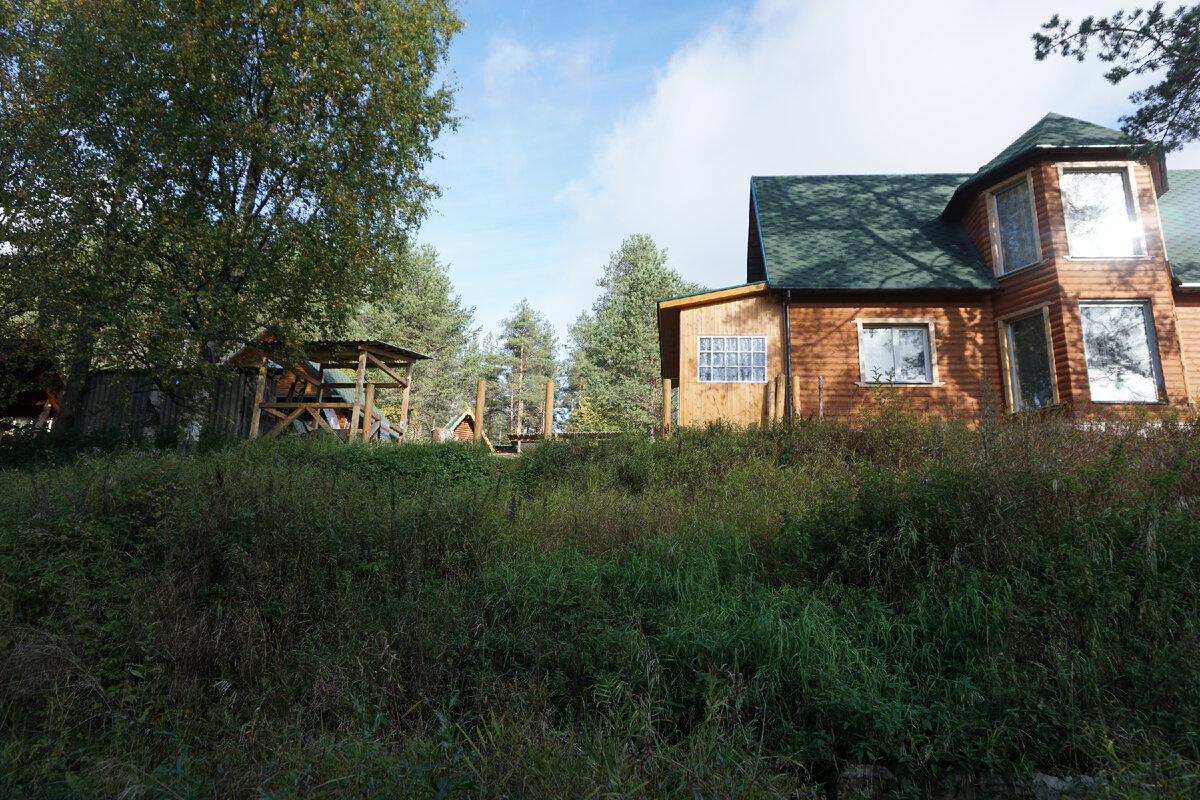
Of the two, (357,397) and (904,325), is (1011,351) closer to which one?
(904,325)

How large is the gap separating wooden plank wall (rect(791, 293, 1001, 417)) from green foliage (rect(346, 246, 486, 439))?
2421 cm

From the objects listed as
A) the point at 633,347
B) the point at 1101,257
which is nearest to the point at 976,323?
the point at 1101,257

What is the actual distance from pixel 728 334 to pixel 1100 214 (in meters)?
8.19

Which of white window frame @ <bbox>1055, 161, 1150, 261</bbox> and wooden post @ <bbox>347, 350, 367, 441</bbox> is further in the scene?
wooden post @ <bbox>347, 350, 367, 441</bbox>

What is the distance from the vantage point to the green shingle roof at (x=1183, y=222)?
46.3ft

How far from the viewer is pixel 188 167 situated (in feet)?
44.9

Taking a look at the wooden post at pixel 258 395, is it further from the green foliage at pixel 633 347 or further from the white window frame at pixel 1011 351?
the white window frame at pixel 1011 351

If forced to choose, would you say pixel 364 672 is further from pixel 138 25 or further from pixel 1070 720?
pixel 138 25

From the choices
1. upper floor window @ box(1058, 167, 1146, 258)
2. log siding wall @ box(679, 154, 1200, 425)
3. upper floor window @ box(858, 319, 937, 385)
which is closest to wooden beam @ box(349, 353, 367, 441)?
log siding wall @ box(679, 154, 1200, 425)

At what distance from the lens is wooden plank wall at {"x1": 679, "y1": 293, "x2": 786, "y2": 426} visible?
14.8 metres

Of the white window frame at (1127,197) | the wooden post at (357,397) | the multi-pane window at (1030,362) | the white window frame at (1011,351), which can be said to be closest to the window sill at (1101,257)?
the white window frame at (1127,197)

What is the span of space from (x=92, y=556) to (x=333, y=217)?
34.2 ft

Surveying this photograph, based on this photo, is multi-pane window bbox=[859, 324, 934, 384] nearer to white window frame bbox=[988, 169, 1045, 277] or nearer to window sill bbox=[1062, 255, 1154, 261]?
white window frame bbox=[988, 169, 1045, 277]

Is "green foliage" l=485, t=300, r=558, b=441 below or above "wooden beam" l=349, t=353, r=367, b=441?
above
